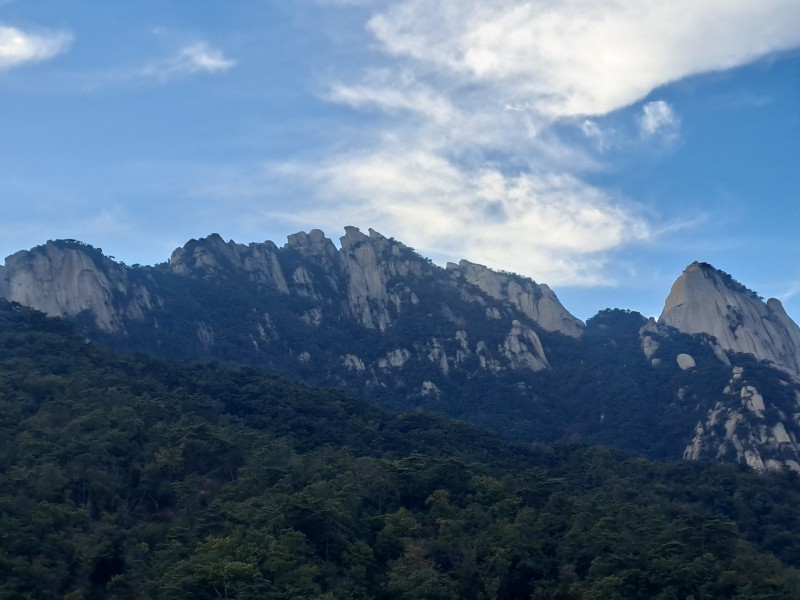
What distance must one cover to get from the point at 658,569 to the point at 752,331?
65.9m

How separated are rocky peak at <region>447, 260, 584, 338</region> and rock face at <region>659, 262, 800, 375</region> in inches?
423

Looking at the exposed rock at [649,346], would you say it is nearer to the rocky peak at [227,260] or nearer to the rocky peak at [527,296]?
the rocky peak at [527,296]

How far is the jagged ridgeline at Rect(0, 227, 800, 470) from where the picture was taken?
81.3 meters

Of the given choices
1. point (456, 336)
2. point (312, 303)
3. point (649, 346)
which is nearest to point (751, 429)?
point (649, 346)

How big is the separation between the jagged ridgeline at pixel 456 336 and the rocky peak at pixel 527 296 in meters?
0.23

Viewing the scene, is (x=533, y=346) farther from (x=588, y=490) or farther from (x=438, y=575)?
(x=438, y=575)

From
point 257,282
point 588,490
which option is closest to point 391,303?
point 257,282

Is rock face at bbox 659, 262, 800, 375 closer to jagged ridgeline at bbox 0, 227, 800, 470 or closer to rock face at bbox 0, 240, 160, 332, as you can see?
jagged ridgeline at bbox 0, 227, 800, 470

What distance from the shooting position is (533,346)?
3903 inches

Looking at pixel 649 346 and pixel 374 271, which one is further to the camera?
pixel 374 271

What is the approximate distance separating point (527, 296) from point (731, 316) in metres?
22.3

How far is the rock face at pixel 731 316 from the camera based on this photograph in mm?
95188

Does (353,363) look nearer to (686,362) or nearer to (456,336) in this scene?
(456,336)

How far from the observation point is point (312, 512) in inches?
1511
